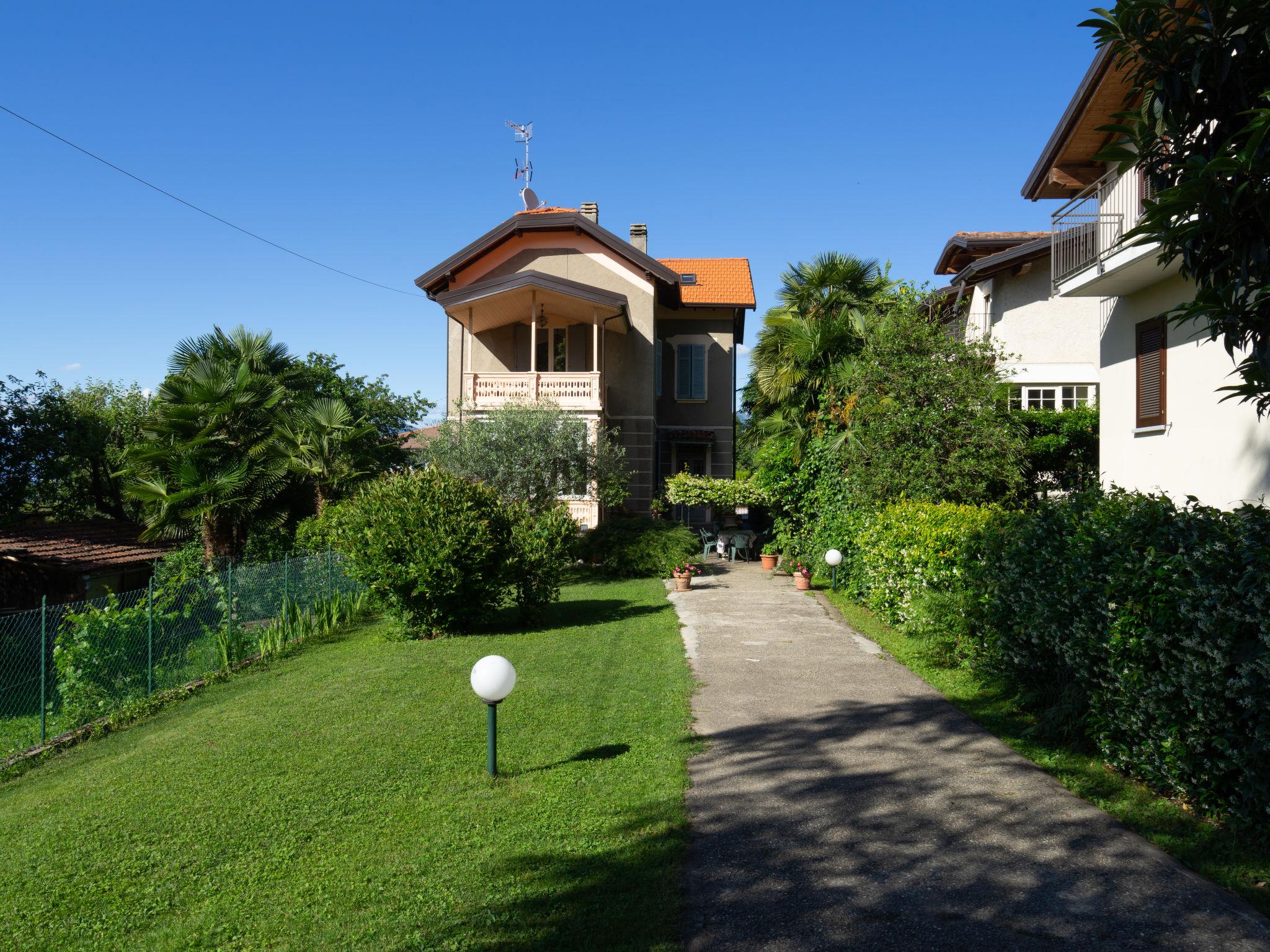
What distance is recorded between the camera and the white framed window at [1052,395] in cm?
2130

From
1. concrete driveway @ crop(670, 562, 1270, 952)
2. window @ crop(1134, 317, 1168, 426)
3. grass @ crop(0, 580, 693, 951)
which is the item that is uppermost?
window @ crop(1134, 317, 1168, 426)

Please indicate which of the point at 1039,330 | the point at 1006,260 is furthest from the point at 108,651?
the point at 1039,330

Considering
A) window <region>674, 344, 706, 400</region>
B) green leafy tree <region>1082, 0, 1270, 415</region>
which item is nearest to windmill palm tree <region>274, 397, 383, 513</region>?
window <region>674, 344, 706, 400</region>

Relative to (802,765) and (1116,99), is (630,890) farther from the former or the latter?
(1116,99)

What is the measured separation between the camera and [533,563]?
13273 millimetres

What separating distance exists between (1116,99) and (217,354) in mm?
19288

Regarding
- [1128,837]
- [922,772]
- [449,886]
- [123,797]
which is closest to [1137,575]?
[1128,837]

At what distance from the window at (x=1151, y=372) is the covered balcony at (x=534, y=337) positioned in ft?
40.9

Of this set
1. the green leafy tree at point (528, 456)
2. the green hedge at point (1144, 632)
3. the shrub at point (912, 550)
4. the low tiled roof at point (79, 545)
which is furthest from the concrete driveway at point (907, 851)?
the low tiled roof at point (79, 545)

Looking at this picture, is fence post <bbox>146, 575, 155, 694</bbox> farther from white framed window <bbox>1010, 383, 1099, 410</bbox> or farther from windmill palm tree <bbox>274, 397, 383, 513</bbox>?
white framed window <bbox>1010, 383, 1099, 410</bbox>

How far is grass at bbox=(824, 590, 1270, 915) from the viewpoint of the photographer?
4.39 metres

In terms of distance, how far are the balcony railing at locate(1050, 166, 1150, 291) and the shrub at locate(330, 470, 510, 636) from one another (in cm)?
911

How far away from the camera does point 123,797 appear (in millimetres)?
6293

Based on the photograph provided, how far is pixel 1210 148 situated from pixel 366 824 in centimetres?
664
